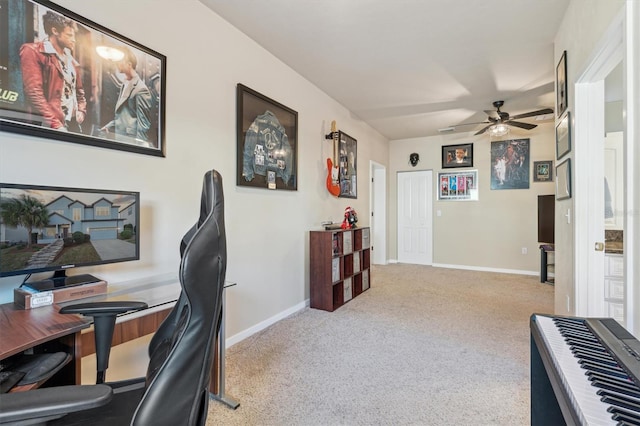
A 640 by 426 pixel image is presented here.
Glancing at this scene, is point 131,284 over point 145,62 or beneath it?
beneath

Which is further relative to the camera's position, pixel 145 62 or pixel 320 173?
pixel 320 173

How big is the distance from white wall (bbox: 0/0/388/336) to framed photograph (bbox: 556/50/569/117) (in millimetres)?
2422

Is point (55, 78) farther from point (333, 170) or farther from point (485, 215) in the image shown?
point (485, 215)

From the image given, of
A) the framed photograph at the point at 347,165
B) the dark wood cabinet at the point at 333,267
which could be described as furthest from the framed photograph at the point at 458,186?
the dark wood cabinet at the point at 333,267

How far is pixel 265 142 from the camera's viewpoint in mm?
2918

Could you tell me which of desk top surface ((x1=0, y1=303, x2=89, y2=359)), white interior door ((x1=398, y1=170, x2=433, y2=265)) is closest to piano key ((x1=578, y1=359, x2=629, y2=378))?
desk top surface ((x1=0, y1=303, x2=89, y2=359))

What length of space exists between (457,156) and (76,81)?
19.6ft

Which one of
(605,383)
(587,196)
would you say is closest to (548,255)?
(587,196)

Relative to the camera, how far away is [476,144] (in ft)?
19.3

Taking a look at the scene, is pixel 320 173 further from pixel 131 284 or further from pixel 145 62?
pixel 131 284

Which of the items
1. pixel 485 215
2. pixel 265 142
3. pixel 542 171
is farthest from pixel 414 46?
pixel 485 215

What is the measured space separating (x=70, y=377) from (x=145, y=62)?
5.65ft

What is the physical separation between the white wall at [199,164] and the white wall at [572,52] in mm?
2431

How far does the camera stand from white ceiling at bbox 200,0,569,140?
7.64 ft
